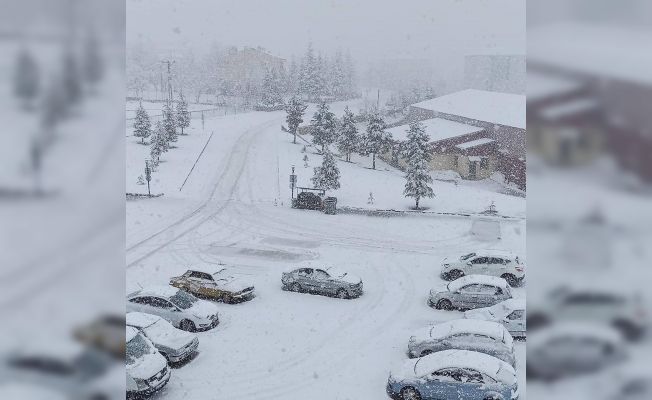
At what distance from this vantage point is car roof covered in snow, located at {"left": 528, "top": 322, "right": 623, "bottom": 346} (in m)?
0.79

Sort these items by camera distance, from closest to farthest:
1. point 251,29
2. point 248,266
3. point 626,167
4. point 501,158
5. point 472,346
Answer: point 626,167
point 472,346
point 248,266
point 501,158
point 251,29

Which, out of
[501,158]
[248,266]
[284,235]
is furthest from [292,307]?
[501,158]

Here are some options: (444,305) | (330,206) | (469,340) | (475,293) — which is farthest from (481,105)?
(469,340)

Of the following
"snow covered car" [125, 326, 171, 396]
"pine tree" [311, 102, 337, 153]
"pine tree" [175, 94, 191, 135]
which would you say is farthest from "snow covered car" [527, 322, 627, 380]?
"pine tree" [175, 94, 191, 135]

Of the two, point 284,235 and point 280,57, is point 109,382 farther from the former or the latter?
point 280,57

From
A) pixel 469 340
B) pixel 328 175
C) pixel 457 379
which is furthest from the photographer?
pixel 328 175

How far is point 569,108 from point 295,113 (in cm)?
1540

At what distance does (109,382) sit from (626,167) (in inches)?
29.0

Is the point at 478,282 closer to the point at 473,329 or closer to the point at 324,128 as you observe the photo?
the point at 473,329

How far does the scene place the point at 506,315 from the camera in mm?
6453

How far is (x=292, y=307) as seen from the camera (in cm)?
778

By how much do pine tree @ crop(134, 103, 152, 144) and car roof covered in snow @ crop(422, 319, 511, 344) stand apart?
10888mm

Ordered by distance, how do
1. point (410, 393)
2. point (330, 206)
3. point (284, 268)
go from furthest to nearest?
point (330, 206), point (284, 268), point (410, 393)

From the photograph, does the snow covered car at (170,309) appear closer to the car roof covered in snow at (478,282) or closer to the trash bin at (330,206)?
the car roof covered in snow at (478,282)
